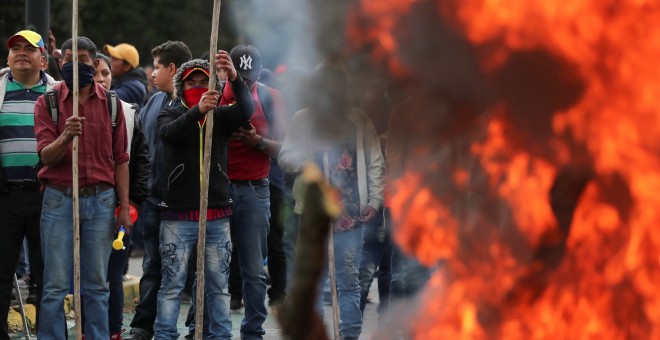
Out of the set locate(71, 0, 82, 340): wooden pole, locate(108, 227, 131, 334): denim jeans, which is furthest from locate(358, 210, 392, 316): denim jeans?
locate(71, 0, 82, 340): wooden pole

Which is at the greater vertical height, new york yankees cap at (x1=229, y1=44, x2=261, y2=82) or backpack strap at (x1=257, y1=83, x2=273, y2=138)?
new york yankees cap at (x1=229, y1=44, x2=261, y2=82)

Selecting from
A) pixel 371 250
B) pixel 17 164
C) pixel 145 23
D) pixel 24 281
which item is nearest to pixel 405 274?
pixel 371 250

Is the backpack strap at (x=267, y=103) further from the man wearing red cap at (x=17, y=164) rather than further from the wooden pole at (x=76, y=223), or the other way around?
the wooden pole at (x=76, y=223)

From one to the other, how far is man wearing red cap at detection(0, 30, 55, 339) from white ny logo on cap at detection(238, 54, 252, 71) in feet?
4.14

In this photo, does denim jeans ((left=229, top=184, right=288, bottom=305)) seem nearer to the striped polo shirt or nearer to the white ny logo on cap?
the white ny logo on cap

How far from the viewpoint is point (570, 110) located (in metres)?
5.40

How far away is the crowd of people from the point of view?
24.9 feet

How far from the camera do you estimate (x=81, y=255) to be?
7.69 metres

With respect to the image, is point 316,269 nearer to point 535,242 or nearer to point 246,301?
point 535,242

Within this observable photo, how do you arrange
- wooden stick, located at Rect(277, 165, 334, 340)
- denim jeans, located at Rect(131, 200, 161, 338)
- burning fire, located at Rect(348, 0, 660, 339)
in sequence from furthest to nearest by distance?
denim jeans, located at Rect(131, 200, 161, 338) < wooden stick, located at Rect(277, 165, 334, 340) < burning fire, located at Rect(348, 0, 660, 339)

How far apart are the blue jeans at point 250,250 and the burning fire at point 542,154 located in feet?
8.96

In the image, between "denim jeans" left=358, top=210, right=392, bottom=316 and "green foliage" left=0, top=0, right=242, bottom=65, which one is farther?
"green foliage" left=0, top=0, right=242, bottom=65

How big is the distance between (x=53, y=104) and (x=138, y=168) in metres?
0.87

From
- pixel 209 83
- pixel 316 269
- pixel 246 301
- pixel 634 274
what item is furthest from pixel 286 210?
pixel 634 274
